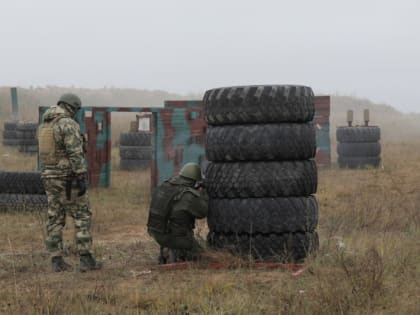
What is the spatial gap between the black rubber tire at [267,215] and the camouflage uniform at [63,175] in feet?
4.31

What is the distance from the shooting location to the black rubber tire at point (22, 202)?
1070 centimetres

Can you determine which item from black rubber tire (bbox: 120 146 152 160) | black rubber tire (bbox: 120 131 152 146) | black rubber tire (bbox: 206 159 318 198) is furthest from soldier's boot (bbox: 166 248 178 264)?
black rubber tire (bbox: 120 146 152 160)

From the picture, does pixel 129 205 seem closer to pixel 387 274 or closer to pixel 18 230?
pixel 18 230

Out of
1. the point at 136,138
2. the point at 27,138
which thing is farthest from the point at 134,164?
the point at 27,138

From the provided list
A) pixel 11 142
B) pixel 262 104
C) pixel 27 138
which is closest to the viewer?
pixel 262 104

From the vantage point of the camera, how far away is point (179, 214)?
641 cm

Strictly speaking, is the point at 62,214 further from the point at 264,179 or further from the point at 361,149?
the point at 361,149

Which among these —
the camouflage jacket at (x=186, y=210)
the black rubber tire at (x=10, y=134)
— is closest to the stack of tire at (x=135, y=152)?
the black rubber tire at (x=10, y=134)

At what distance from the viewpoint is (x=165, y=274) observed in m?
6.14

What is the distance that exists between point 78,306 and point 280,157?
2.50 m

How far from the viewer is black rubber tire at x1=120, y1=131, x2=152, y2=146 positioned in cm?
1816

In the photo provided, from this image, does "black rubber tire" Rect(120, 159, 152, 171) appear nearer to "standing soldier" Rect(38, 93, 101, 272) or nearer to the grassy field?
the grassy field

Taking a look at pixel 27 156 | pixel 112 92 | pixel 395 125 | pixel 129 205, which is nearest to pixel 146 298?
pixel 129 205

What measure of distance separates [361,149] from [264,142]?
42.4ft
